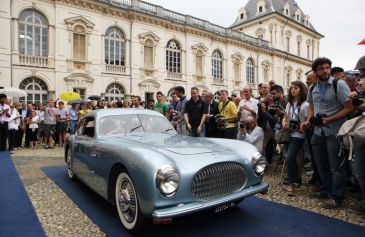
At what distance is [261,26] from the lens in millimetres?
37531

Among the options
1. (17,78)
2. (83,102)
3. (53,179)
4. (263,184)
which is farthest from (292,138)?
(17,78)

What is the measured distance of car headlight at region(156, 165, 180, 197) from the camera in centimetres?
260

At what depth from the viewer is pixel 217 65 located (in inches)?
1113

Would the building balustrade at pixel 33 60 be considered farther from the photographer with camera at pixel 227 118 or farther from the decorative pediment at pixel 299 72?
the decorative pediment at pixel 299 72

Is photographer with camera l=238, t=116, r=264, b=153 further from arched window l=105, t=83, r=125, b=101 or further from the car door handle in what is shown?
arched window l=105, t=83, r=125, b=101

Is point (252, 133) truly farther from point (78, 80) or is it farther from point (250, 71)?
point (250, 71)

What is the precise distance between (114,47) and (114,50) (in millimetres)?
248

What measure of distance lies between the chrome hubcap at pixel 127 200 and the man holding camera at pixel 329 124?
2.71 metres

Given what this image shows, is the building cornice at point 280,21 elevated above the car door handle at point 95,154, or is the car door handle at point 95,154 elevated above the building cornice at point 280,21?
the building cornice at point 280,21

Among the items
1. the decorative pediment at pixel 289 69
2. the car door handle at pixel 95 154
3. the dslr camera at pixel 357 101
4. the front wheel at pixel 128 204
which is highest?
the decorative pediment at pixel 289 69

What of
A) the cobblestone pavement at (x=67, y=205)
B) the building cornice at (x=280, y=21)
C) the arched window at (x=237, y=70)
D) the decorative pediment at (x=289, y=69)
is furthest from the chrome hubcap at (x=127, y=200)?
the decorative pediment at (x=289, y=69)

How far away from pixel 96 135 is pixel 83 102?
872 cm

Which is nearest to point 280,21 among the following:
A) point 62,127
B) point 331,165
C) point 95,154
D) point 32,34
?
point 32,34

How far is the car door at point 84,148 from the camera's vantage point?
4.13 m
